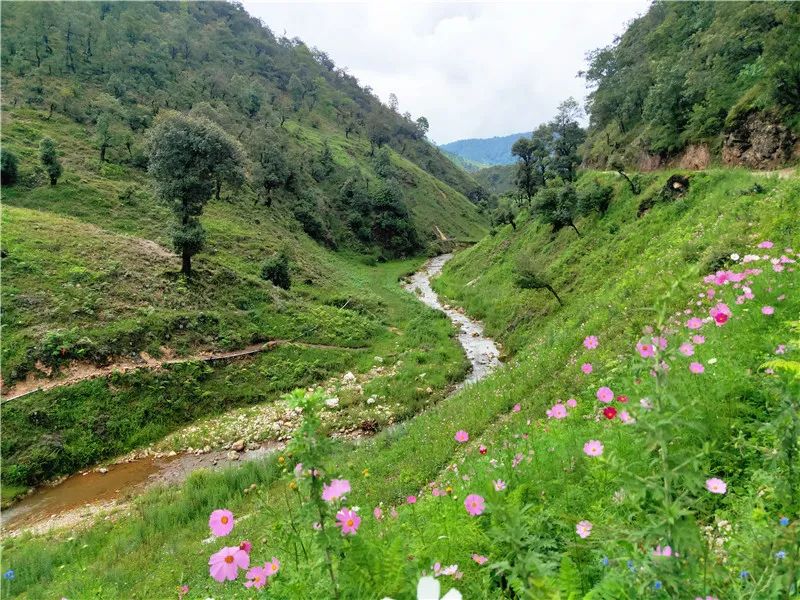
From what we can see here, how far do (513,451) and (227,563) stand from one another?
4.34 metres

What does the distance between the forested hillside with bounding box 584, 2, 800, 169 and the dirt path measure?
31.2 meters

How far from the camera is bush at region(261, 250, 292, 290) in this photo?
35.2m

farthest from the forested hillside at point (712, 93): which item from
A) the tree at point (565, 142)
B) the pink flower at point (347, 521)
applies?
the pink flower at point (347, 521)

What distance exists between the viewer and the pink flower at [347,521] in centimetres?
253

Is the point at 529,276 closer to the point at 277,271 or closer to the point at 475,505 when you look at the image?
the point at 277,271

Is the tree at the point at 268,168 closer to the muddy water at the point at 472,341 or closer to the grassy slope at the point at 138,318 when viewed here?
the grassy slope at the point at 138,318

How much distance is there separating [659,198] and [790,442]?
26549 millimetres

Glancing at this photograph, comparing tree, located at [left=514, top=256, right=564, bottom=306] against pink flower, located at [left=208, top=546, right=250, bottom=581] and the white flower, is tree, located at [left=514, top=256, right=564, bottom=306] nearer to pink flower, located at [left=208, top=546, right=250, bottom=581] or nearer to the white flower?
pink flower, located at [left=208, top=546, right=250, bottom=581]

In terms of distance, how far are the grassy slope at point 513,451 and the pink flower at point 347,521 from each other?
0.72 ft

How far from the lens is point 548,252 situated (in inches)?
1341

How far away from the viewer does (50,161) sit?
37031mm

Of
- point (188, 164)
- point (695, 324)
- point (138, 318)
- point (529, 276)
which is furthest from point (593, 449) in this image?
point (188, 164)

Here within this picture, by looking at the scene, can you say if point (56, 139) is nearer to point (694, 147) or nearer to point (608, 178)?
point (608, 178)

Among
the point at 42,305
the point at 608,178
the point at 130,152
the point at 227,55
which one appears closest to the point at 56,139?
the point at 130,152
